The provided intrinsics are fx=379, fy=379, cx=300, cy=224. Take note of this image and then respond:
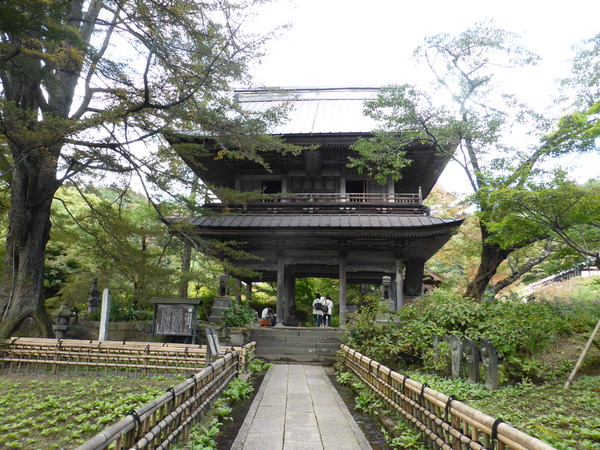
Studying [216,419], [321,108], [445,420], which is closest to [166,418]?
[216,419]

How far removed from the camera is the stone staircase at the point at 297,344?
10773mm

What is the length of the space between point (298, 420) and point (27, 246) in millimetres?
8527

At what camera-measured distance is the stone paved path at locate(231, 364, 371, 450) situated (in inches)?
155

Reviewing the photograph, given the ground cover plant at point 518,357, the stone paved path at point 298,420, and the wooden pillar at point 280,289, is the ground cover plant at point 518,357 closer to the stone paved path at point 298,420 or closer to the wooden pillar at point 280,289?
the stone paved path at point 298,420

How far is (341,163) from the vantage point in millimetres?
15188

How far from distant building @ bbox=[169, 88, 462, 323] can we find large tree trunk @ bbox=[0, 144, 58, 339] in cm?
A: 432

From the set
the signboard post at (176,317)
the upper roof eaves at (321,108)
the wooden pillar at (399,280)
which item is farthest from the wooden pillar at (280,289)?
the upper roof eaves at (321,108)

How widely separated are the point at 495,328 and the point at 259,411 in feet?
13.4

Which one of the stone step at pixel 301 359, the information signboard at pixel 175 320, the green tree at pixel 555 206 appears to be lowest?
the stone step at pixel 301 359

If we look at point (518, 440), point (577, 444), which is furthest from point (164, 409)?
point (577, 444)

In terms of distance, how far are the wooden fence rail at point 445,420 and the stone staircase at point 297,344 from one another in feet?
18.6

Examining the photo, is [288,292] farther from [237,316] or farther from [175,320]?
[175,320]

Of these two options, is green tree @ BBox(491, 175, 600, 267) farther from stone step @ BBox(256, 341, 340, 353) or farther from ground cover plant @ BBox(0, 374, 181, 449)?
ground cover plant @ BBox(0, 374, 181, 449)

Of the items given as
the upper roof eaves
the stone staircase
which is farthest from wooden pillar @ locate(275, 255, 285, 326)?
the upper roof eaves
